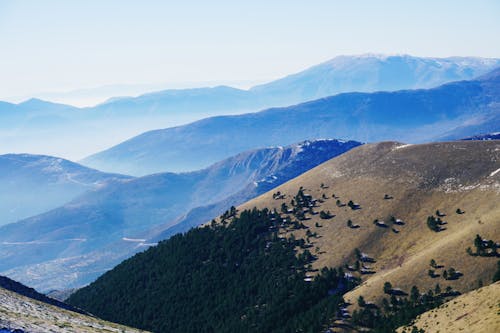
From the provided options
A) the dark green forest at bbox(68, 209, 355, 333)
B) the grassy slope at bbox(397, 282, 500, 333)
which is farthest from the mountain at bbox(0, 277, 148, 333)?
the grassy slope at bbox(397, 282, 500, 333)

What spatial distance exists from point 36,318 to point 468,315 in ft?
235

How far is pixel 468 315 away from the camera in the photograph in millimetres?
97938

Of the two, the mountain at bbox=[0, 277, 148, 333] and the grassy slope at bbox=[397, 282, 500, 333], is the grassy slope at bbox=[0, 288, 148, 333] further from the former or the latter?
the grassy slope at bbox=[397, 282, 500, 333]

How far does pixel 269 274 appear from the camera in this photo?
177000mm

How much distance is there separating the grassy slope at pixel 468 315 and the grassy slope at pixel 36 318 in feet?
195

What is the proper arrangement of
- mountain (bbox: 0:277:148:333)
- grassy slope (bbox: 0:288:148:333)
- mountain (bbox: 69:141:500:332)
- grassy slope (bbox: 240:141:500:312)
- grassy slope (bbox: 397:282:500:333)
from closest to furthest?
A: mountain (bbox: 0:277:148:333), grassy slope (bbox: 0:288:148:333), grassy slope (bbox: 397:282:500:333), mountain (bbox: 69:141:500:332), grassy slope (bbox: 240:141:500:312)

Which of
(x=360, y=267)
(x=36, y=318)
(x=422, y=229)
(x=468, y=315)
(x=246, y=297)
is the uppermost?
(x=422, y=229)

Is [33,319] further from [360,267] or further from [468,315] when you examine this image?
[360,267]

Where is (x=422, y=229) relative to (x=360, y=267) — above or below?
above

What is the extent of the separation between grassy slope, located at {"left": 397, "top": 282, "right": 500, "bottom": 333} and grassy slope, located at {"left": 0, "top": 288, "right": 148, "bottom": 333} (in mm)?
59442

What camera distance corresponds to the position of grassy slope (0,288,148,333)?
81.6 metres

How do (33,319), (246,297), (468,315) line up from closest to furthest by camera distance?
1. (33,319)
2. (468,315)
3. (246,297)

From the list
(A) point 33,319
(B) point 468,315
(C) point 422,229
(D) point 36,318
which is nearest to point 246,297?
(C) point 422,229

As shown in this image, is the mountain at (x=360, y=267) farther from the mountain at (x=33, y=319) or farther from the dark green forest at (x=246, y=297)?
the mountain at (x=33, y=319)
